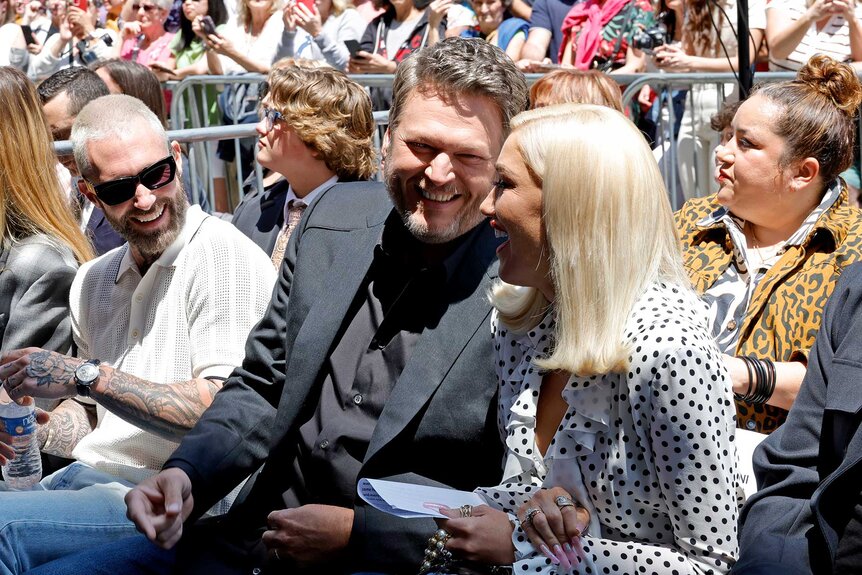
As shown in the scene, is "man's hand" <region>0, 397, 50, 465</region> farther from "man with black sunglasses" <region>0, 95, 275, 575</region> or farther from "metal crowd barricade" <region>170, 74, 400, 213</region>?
"metal crowd barricade" <region>170, 74, 400, 213</region>

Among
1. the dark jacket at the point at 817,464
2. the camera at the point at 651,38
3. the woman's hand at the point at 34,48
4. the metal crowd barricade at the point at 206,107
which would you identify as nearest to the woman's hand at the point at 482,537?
the dark jacket at the point at 817,464

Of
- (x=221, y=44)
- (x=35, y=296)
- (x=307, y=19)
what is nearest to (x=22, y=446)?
(x=35, y=296)

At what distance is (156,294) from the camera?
11.1 feet

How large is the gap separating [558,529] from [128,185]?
1.85 meters

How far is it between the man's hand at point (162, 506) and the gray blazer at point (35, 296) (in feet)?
3.98

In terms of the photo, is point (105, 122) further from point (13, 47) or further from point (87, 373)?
point (13, 47)

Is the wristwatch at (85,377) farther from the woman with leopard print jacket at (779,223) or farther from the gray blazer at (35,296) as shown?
the woman with leopard print jacket at (779,223)

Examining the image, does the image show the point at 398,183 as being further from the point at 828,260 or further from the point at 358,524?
the point at 828,260

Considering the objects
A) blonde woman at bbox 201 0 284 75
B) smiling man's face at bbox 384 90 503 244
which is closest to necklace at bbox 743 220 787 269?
smiling man's face at bbox 384 90 503 244

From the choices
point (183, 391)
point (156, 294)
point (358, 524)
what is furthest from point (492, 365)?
point (156, 294)

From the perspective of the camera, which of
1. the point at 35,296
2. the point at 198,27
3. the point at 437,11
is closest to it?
the point at 35,296

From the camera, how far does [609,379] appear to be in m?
2.30

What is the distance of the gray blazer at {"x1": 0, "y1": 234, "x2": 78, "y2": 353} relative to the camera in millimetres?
3674

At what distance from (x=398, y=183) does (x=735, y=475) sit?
125cm
